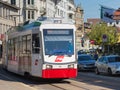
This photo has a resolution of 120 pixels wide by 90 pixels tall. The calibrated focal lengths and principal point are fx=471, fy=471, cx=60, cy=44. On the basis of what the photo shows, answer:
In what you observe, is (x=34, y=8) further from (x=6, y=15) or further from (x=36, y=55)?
(x=36, y=55)

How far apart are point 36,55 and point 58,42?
1.34 meters

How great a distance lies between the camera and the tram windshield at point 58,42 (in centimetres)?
2391

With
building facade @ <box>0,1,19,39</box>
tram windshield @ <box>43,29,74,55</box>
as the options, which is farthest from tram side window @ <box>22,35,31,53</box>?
building facade @ <box>0,1,19,39</box>

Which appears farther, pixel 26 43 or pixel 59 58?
pixel 26 43

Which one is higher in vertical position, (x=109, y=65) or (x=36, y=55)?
(x=36, y=55)

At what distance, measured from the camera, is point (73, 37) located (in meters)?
24.3

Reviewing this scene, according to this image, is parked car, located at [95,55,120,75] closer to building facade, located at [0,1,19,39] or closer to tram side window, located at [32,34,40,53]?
tram side window, located at [32,34,40,53]

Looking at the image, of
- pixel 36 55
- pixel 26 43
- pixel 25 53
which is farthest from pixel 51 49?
pixel 25 53

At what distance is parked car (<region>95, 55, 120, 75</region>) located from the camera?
3222 cm

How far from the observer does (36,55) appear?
24.3 m

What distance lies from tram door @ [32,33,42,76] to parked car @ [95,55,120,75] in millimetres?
9054

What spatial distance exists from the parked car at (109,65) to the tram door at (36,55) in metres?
9.05

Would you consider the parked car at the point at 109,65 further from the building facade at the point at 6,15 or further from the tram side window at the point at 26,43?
the building facade at the point at 6,15

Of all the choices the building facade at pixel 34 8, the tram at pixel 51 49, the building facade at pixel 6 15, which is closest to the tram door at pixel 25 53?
the tram at pixel 51 49
